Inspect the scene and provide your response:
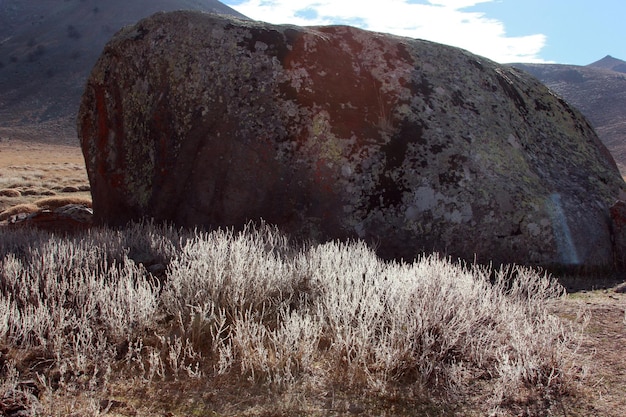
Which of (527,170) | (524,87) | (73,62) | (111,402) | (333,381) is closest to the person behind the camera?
(111,402)

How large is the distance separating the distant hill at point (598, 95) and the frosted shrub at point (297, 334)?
3969 cm

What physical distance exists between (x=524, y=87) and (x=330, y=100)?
3.14 metres

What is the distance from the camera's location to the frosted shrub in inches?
99.0

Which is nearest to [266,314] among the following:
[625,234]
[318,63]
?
[318,63]

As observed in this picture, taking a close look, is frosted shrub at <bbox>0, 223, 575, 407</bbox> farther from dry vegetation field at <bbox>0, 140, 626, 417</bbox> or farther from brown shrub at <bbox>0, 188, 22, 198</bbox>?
brown shrub at <bbox>0, 188, 22, 198</bbox>

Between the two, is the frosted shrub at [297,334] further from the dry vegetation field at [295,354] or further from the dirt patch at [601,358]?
the dirt patch at [601,358]

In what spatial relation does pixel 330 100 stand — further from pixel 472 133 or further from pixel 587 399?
pixel 587 399

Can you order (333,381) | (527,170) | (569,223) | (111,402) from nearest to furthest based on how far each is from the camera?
(111,402), (333,381), (569,223), (527,170)

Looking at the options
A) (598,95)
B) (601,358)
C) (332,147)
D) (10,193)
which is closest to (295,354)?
(601,358)

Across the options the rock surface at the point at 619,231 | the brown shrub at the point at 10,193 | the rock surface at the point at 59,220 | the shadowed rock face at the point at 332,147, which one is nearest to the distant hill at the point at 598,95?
the brown shrub at the point at 10,193

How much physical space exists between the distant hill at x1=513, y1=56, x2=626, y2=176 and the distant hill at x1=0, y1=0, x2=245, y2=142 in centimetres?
3806

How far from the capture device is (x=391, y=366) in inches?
100.0

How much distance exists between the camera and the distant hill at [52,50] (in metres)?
59.0

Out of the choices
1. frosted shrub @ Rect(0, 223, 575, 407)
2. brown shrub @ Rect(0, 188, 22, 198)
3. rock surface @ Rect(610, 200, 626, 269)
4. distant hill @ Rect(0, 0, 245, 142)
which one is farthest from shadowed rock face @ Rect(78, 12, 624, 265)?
distant hill @ Rect(0, 0, 245, 142)
